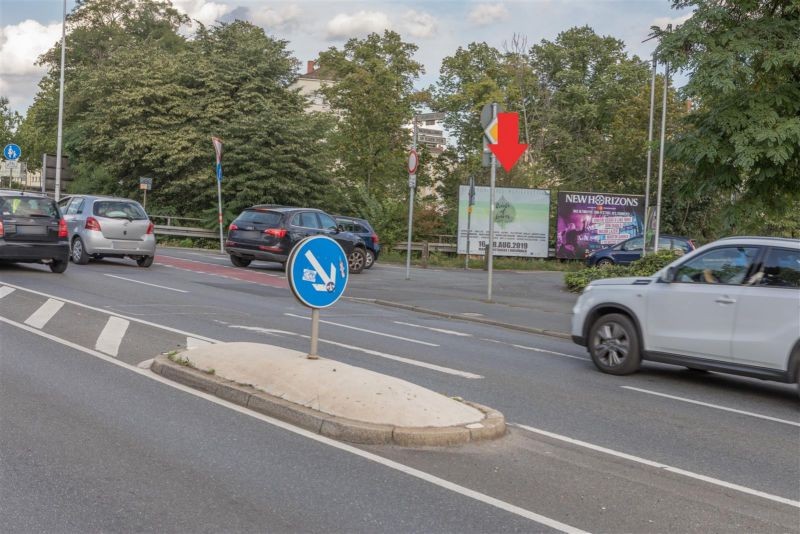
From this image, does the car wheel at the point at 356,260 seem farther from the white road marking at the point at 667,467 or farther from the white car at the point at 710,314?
the white road marking at the point at 667,467

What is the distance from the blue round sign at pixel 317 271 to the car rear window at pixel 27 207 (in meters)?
11.7

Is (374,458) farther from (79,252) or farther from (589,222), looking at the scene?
(589,222)

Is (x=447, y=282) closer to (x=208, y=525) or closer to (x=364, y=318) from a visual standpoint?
(x=364, y=318)

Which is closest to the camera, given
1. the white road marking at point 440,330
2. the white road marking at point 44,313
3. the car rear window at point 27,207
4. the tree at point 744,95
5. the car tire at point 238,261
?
the white road marking at point 44,313

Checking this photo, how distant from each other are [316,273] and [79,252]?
15.0 meters

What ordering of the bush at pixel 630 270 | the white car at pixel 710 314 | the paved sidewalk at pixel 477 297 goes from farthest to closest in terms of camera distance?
1. the bush at pixel 630 270
2. the paved sidewalk at pixel 477 297
3. the white car at pixel 710 314

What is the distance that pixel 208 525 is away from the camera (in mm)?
4598

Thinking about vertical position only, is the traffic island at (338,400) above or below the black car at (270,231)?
below

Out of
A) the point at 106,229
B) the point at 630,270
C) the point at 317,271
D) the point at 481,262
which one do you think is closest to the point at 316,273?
the point at 317,271

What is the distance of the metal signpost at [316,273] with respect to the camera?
25.8 ft

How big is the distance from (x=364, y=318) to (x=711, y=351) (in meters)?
6.66

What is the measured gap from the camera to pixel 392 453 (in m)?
6.16

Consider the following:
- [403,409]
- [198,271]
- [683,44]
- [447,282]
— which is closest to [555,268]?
[447,282]

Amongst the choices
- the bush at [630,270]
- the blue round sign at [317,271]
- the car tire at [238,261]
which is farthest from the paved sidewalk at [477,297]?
the blue round sign at [317,271]
